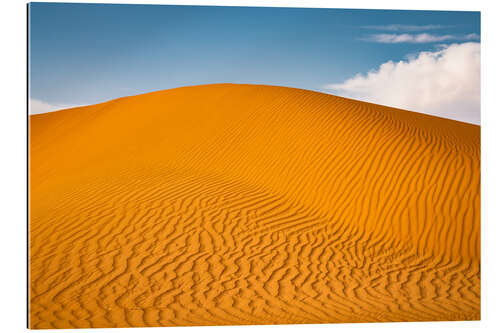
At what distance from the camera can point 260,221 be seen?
7758 mm

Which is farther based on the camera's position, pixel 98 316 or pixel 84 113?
pixel 84 113

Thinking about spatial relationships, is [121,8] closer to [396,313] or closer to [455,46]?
[455,46]

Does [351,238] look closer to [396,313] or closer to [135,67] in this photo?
[396,313]

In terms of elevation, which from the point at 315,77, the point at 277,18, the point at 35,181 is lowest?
the point at 35,181

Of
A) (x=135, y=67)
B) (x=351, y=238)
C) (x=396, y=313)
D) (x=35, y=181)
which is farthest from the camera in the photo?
(x=35, y=181)

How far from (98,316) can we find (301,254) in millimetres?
3103

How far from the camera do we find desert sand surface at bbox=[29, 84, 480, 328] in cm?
576

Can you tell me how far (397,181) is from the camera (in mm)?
8266

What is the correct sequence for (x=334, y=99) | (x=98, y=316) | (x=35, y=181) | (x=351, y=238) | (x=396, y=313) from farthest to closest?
(x=334, y=99)
(x=35, y=181)
(x=351, y=238)
(x=396, y=313)
(x=98, y=316)

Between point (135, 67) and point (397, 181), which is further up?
point (135, 67)

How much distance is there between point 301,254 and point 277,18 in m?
3.76

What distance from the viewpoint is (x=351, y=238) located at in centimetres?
747

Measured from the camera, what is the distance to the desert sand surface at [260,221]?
5762mm

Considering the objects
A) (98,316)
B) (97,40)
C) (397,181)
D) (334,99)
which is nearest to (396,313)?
(397,181)
